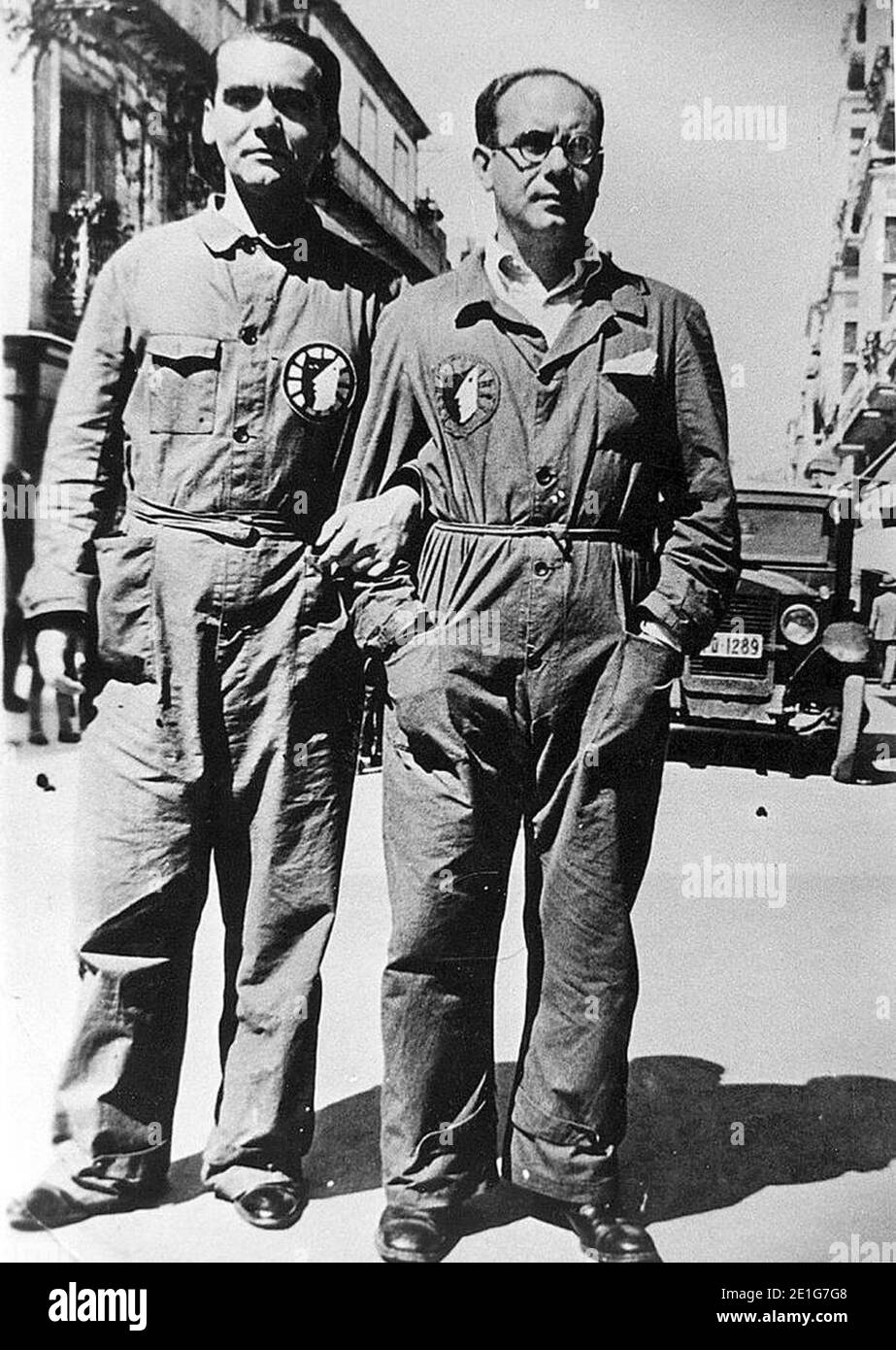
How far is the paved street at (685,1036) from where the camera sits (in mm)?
3453

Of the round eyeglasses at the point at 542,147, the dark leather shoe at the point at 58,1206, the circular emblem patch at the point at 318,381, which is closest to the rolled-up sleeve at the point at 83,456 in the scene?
the circular emblem patch at the point at 318,381

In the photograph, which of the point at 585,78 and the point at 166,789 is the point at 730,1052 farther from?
the point at 585,78

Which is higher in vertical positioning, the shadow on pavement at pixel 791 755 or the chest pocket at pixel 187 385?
the chest pocket at pixel 187 385

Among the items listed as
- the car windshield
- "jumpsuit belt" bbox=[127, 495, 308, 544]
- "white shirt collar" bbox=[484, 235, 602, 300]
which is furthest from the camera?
the car windshield

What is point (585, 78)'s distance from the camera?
3525 millimetres

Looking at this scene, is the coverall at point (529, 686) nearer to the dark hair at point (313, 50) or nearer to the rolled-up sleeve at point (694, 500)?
the rolled-up sleeve at point (694, 500)

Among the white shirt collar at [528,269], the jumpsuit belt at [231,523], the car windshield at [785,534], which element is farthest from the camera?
the car windshield at [785,534]

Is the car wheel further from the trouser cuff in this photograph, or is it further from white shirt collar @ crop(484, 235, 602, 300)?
white shirt collar @ crop(484, 235, 602, 300)

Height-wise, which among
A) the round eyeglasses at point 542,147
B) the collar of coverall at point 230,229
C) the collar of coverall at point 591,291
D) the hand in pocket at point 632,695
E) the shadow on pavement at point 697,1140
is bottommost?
the shadow on pavement at point 697,1140

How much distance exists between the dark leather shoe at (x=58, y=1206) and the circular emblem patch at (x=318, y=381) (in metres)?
1.94

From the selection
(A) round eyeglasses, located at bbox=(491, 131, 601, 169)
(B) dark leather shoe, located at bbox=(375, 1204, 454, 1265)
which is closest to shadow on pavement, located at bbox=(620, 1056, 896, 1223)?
(B) dark leather shoe, located at bbox=(375, 1204, 454, 1265)

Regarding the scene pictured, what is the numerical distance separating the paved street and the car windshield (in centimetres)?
45

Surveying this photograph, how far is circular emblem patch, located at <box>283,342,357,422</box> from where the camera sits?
337 cm
